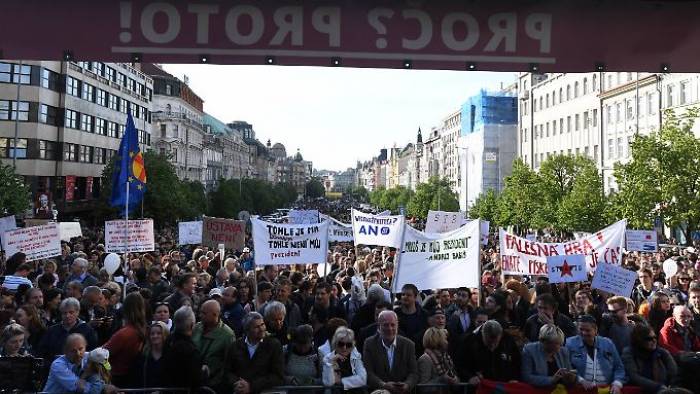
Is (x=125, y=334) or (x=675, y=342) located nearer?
(x=125, y=334)

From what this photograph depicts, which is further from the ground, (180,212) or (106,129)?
(106,129)

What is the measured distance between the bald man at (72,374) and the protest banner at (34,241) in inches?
366

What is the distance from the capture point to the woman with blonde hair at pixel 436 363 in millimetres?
7191

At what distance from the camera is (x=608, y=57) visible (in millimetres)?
5164

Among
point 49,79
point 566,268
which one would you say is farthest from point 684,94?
point 49,79

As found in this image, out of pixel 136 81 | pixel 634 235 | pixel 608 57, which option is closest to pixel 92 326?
pixel 608 57

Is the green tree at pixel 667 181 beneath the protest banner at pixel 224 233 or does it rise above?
above

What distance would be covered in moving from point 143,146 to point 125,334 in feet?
232

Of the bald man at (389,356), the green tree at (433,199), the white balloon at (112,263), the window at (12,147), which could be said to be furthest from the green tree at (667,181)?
the green tree at (433,199)

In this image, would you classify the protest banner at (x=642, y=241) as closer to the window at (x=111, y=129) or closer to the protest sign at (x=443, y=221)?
the protest sign at (x=443, y=221)

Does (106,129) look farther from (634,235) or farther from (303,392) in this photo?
(303,392)

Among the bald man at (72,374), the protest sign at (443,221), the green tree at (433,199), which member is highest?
the green tree at (433,199)

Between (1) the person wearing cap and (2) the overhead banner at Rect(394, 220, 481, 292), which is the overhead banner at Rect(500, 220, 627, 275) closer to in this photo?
(2) the overhead banner at Rect(394, 220, 481, 292)

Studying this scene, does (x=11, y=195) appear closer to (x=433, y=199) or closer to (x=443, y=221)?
(x=443, y=221)
